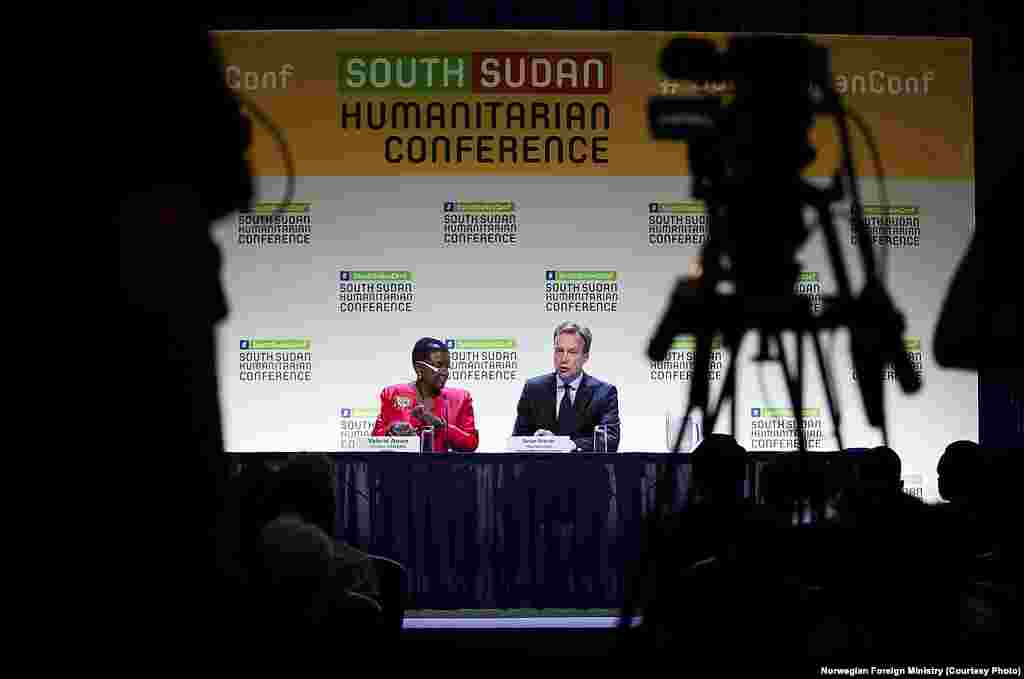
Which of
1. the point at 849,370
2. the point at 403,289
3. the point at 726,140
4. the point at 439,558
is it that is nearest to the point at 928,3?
the point at 849,370

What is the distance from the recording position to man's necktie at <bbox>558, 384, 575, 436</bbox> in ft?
17.7

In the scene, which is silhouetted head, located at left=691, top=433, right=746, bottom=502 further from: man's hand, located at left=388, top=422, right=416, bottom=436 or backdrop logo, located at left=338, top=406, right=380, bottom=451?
backdrop logo, located at left=338, top=406, right=380, bottom=451

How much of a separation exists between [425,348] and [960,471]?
3.44 m

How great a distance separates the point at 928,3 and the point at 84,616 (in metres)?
5.73

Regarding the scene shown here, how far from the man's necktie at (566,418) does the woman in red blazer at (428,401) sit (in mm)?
450

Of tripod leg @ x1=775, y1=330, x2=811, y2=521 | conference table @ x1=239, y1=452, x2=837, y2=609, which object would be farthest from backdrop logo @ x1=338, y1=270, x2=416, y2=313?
tripod leg @ x1=775, y1=330, x2=811, y2=521

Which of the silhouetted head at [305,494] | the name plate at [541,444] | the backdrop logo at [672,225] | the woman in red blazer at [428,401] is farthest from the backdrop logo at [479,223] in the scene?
the silhouetted head at [305,494]

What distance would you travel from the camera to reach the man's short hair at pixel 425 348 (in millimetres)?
5520

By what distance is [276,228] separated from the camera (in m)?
5.86

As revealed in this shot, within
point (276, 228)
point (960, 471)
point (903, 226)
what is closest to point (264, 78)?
point (276, 228)

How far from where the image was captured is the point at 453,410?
5496 millimetres

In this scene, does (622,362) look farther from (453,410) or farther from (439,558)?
(439,558)

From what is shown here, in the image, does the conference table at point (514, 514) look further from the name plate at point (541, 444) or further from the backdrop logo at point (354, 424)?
the backdrop logo at point (354, 424)

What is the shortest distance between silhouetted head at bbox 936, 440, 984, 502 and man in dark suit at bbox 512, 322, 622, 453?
2694mm
